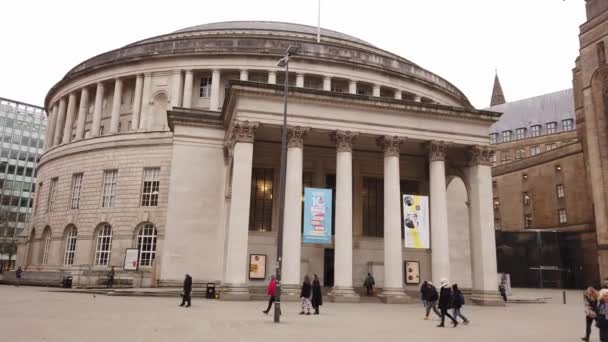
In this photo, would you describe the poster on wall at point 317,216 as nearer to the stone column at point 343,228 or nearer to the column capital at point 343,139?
the stone column at point 343,228

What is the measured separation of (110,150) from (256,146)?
1684cm

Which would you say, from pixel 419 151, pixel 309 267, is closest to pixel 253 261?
pixel 309 267

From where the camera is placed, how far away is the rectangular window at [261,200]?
32.6 metres

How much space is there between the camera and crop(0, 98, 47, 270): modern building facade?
341 feet

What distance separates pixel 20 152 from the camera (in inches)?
4299

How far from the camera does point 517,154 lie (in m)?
98.9

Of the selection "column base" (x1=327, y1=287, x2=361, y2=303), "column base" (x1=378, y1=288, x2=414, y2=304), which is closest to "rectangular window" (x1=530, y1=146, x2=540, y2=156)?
"column base" (x1=378, y1=288, x2=414, y2=304)

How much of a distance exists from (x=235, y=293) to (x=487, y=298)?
15.4 m

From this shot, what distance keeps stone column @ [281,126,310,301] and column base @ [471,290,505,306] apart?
38.1 ft

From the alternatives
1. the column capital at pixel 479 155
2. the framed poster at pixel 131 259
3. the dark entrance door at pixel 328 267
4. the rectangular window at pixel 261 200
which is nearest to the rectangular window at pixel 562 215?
the column capital at pixel 479 155

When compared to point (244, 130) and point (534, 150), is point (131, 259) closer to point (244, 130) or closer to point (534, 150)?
point (244, 130)

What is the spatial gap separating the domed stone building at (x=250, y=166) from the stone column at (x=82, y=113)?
0.15 m

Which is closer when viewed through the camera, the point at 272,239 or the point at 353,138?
the point at 353,138

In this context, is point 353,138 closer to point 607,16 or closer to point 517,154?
point 607,16
